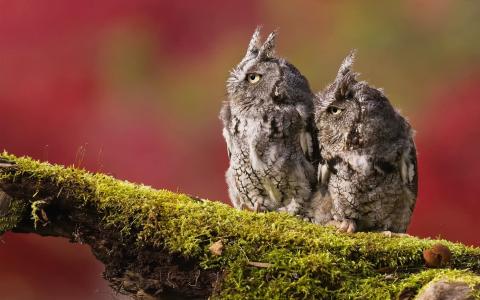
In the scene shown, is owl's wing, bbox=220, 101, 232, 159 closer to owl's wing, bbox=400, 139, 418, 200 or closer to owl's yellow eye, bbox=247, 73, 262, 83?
owl's yellow eye, bbox=247, 73, 262, 83

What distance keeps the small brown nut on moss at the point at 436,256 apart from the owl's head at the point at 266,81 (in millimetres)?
1199

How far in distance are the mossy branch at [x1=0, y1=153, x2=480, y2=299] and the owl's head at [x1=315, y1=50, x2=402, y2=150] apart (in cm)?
62

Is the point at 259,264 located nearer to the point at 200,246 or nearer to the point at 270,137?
the point at 200,246

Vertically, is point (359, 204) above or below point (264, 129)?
below

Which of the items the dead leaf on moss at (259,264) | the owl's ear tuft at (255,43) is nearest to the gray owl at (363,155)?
the owl's ear tuft at (255,43)

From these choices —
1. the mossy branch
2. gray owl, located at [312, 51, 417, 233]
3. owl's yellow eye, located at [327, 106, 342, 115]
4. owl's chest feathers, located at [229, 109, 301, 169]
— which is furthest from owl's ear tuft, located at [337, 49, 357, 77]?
the mossy branch

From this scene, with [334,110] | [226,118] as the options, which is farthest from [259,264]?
[226,118]

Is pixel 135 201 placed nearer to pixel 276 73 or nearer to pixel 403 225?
pixel 276 73

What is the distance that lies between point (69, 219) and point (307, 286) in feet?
2.90

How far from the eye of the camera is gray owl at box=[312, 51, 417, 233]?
3.00 meters

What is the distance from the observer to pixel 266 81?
3.33 m

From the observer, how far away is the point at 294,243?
233 cm

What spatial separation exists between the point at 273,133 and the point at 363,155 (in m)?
0.49

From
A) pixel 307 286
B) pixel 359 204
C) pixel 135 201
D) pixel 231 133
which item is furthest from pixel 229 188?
pixel 307 286
